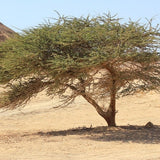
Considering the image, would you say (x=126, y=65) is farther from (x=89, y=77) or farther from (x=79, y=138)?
(x=79, y=138)

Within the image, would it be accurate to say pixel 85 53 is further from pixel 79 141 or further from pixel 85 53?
pixel 79 141

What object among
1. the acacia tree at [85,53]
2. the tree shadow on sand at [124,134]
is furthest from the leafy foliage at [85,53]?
the tree shadow on sand at [124,134]

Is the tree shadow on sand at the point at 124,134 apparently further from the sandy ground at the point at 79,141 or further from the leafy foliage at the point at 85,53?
the leafy foliage at the point at 85,53

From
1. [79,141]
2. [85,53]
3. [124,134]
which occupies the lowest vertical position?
[79,141]

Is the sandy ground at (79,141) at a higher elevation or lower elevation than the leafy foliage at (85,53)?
lower

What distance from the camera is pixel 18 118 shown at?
1006 inches

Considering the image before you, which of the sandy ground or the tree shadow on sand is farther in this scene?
the tree shadow on sand

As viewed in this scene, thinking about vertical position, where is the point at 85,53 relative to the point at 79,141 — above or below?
above

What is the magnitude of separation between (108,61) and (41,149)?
3.70 meters

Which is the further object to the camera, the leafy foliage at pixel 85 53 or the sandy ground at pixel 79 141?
the leafy foliage at pixel 85 53

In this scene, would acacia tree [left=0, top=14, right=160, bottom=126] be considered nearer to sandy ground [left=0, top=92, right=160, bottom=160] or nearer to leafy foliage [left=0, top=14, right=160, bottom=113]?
leafy foliage [left=0, top=14, right=160, bottom=113]

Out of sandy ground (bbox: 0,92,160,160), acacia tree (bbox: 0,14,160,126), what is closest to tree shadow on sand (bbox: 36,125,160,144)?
sandy ground (bbox: 0,92,160,160)

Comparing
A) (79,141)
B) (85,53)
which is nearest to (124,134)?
(79,141)

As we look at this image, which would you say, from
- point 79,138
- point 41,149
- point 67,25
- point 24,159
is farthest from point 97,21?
point 24,159
